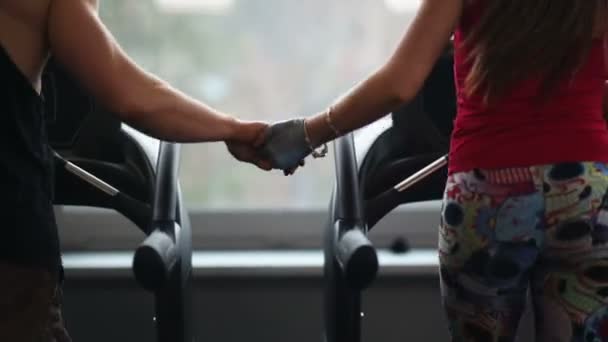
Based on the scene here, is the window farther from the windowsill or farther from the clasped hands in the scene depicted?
the clasped hands

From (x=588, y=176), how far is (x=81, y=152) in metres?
1.12

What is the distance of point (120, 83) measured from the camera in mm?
1229

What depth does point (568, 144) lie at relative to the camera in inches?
46.3

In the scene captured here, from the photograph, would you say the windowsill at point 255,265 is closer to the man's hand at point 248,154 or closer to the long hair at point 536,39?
the man's hand at point 248,154

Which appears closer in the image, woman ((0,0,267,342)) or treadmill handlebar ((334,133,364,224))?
woman ((0,0,267,342))

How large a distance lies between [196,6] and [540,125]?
133 centimetres

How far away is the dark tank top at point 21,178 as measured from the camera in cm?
105

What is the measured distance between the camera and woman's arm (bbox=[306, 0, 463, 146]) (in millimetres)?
1209

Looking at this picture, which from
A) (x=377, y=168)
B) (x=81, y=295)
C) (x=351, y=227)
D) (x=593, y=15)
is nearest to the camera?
(x=593, y=15)

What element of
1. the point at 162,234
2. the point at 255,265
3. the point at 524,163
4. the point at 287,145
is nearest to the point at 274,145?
the point at 287,145

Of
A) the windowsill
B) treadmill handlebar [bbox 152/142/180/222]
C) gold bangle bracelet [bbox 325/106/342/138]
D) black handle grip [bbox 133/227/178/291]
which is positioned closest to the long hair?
gold bangle bracelet [bbox 325/106/342/138]

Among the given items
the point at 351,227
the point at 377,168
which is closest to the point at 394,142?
the point at 377,168

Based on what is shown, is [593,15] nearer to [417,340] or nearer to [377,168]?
[377,168]

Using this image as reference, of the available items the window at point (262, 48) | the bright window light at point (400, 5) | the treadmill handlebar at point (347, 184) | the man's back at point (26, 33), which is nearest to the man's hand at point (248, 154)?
the treadmill handlebar at point (347, 184)
